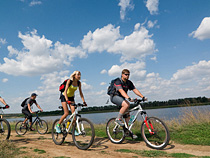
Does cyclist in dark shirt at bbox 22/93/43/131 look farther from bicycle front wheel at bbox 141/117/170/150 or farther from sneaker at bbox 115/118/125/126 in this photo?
bicycle front wheel at bbox 141/117/170/150

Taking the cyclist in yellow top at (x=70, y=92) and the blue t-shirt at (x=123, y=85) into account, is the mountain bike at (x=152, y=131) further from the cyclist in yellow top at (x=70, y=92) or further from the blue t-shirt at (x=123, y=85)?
the cyclist in yellow top at (x=70, y=92)

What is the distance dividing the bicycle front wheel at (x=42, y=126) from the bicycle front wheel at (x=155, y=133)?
22.7 ft

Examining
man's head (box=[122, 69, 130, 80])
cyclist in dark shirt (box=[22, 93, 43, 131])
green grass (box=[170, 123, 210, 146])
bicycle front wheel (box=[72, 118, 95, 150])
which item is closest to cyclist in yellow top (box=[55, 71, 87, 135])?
bicycle front wheel (box=[72, 118, 95, 150])

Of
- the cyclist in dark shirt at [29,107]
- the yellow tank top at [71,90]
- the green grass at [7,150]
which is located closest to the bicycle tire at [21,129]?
the cyclist in dark shirt at [29,107]

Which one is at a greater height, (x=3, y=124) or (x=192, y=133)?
(x=3, y=124)

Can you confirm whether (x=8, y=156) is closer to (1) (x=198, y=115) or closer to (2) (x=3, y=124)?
(2) (x=3, y=124)

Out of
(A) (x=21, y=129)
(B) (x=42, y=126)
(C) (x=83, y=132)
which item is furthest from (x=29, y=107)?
(C) (x=83, y=132)

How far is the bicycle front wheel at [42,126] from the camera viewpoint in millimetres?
10391

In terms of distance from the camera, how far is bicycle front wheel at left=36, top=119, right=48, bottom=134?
1039cm

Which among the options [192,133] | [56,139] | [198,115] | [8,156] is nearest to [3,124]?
[56,139]

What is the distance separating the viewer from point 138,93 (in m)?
6.52

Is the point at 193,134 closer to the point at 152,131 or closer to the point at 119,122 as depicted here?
the point at 152,131

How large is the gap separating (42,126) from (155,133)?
768cm

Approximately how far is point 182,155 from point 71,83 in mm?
4320
